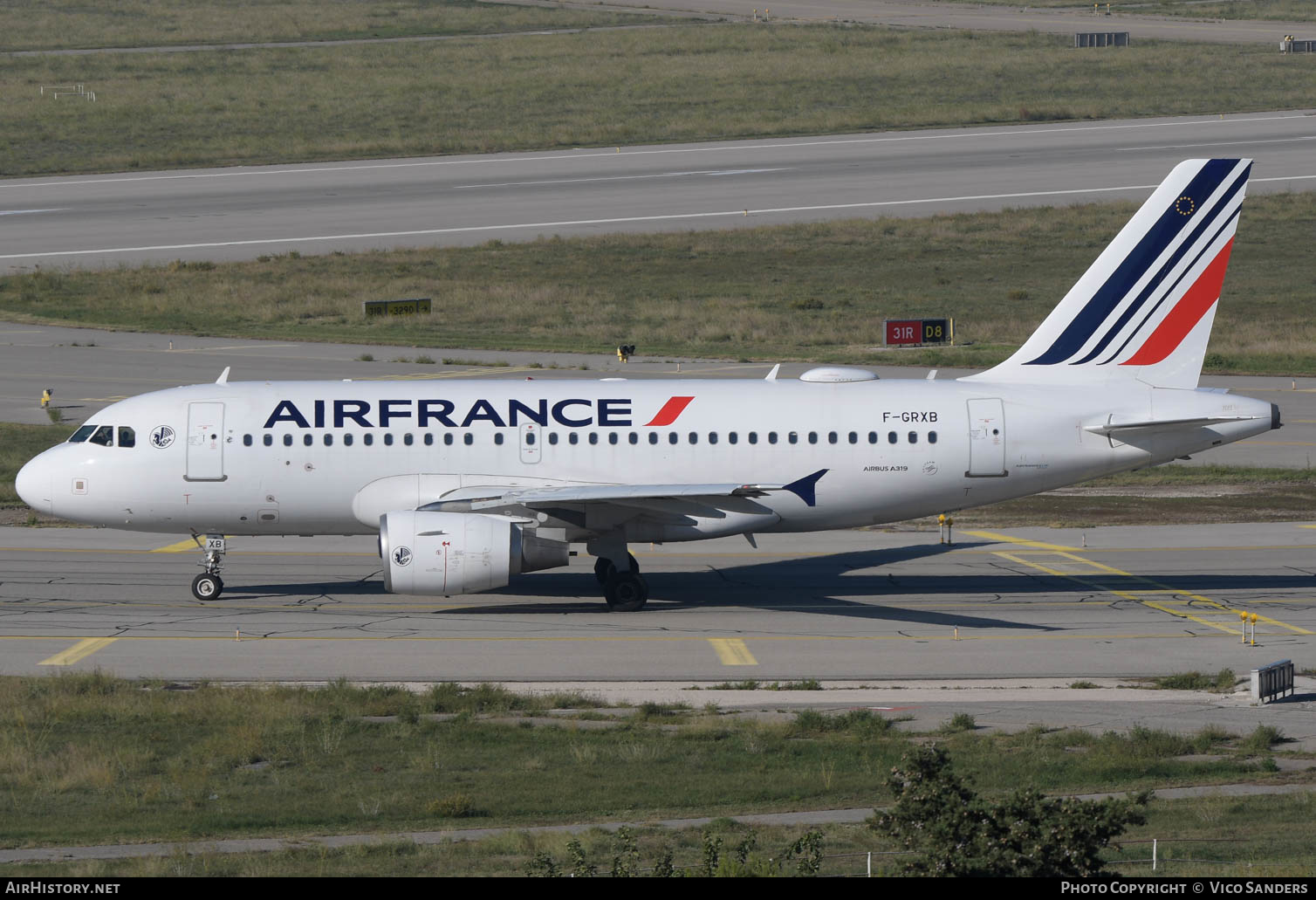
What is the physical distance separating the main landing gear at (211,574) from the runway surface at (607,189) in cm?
5402

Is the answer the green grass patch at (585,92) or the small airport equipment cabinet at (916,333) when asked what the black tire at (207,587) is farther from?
the green grass patch at (585,92)

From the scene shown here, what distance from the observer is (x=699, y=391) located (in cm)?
3678

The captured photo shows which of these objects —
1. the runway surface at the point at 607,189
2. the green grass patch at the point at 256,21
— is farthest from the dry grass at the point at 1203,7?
the runway surface at the point at 607,189

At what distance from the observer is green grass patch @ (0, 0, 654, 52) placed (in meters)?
166

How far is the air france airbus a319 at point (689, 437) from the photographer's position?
117 feet

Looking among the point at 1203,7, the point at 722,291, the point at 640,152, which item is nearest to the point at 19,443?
the point at 722,291

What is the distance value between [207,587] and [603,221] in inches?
2442

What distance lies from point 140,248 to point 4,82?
60.8 metres

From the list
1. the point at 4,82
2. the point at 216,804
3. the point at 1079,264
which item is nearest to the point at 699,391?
the point at 216,804

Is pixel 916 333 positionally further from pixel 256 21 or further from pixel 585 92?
pixel 256 21

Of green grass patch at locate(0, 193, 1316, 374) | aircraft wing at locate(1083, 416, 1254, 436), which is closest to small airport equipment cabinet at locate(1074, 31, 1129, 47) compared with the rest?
green grass patch at locate(0, 193, 1316, 374)

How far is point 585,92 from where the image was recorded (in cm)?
13812
